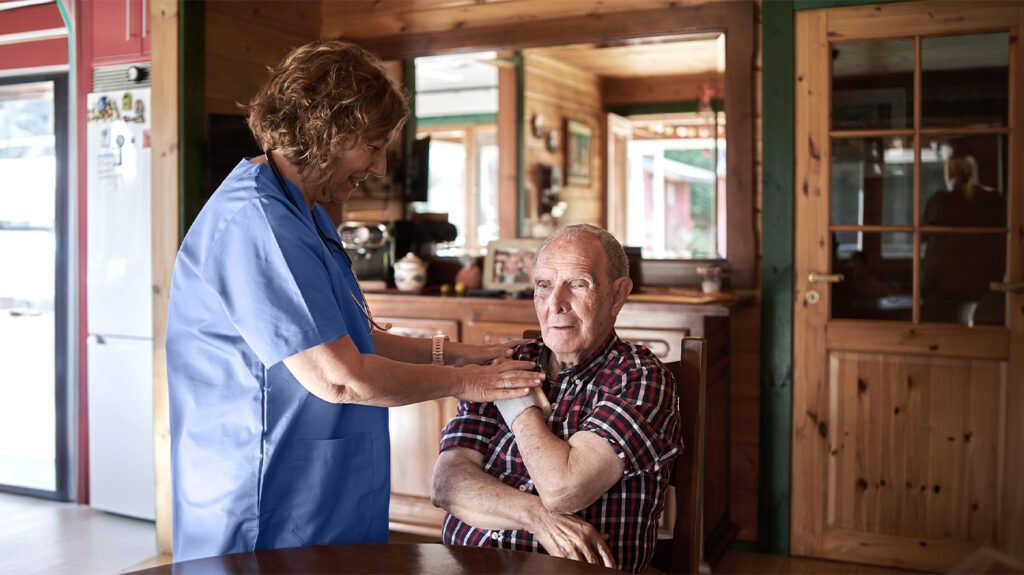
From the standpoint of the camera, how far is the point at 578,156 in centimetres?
556

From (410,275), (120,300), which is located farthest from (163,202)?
(410,275)

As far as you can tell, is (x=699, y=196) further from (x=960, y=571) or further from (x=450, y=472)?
(x=450, y=472)

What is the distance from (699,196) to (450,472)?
2.99m

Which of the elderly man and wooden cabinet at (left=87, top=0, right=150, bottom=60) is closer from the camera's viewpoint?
the elderly man

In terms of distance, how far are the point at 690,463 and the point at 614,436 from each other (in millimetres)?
212

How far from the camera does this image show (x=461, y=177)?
625 centimetres

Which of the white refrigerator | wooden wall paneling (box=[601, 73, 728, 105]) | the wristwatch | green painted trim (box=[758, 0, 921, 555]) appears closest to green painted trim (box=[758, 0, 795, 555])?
green painted trim (box=[758, 0, 921, 555])

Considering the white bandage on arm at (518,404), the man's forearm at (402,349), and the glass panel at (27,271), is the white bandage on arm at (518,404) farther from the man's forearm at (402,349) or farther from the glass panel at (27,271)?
the glass panel at (27,271)

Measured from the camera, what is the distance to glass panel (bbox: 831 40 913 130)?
3441mm

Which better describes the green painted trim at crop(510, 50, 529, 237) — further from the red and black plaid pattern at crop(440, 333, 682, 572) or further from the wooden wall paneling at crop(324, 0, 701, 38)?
the red and black plaid pattern at crop(440, 333, 682, 572)

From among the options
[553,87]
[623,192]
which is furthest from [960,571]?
[553,87]

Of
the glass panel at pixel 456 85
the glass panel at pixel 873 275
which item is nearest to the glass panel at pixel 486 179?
the glass panel at pixel 456 85

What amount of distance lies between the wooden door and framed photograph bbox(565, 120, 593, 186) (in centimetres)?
209

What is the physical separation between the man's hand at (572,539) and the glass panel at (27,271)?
3316 mm
